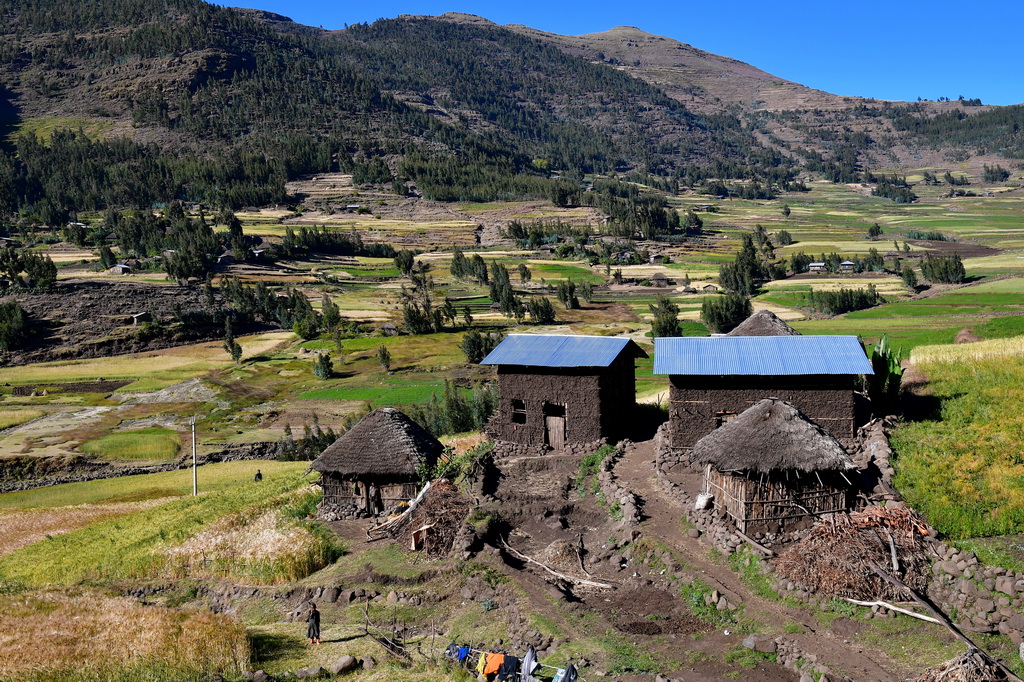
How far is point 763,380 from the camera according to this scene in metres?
26.4

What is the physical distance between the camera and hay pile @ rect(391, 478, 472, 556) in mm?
22297

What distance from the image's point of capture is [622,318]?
81.2m

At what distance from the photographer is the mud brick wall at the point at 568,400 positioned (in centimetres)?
3014

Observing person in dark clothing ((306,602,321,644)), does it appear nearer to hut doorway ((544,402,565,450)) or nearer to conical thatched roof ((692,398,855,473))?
conical thatched roof ((692,398,855,473))

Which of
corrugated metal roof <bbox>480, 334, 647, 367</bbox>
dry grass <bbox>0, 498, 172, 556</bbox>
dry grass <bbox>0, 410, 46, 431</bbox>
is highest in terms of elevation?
corrugated metal roof <bbox>480, 334, 647, 367</bbox>

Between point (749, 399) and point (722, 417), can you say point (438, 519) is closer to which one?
point (722, 417)

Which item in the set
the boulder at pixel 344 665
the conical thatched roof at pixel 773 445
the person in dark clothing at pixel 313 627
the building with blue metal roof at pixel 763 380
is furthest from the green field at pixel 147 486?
the conical thatched roof at pixel 773 445

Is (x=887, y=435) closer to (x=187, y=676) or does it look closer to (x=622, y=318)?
(x=187, y=676)

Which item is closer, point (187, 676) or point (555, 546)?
point (187, 676)

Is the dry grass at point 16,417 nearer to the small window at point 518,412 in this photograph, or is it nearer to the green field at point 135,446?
the green field at point 135,446

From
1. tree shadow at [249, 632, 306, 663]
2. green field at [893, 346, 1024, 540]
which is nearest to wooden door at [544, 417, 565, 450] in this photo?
green field at [893, 346, 1024, 540]

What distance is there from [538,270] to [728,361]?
85.9m

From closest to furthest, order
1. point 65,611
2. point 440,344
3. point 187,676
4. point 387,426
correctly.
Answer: point 187,676 < point 65,611 < point 387,426 < point 440,344

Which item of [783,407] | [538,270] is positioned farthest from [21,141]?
[783,407]
